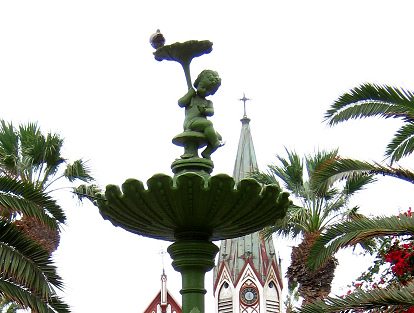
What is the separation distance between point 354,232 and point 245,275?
146ft

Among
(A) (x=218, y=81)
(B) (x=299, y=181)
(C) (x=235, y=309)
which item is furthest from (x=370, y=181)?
(C) (x=235, y=309)

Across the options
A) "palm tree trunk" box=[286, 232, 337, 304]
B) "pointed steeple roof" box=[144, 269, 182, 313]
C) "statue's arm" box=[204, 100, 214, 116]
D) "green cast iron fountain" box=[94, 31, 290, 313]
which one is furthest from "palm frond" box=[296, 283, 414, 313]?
"pointed steeple roof" box=[144, 269, 182, 313]

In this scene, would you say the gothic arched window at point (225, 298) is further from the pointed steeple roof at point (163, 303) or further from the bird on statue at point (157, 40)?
the bird on statue at point (157, 40)

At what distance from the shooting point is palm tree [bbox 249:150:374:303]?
23.1 meters

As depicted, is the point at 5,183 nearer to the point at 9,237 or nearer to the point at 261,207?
the point at 9,237

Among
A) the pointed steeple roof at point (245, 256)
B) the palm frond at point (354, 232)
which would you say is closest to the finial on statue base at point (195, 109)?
the palm frond at point (354, 232)

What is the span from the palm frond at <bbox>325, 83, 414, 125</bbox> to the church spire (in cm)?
4224

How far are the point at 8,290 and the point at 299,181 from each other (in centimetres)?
1146

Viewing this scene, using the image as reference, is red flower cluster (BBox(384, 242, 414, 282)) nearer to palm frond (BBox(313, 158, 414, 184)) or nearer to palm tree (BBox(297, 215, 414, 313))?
palm tree (BBox(297, 215, 414, 313))

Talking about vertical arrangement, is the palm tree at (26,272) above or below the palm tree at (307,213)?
below

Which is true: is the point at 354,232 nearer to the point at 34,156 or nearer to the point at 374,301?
the point at 374,301

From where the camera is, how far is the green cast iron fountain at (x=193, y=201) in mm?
10109

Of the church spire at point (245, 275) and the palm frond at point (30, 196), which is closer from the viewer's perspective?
the palm frond at point (30, 196)

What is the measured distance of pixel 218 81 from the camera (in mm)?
11188
